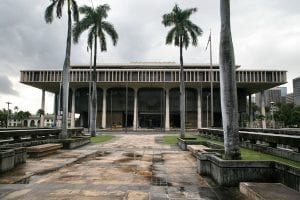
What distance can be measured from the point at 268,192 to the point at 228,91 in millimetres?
3808

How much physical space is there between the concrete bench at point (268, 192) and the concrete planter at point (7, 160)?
7491 mm

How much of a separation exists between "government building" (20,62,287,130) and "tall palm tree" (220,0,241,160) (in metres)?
60.4

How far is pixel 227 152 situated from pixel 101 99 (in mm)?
71822

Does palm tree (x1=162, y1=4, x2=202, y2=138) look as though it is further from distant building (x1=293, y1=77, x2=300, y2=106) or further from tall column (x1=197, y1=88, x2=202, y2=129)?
distant building (x1=293, y1=77, x2=300, y2=106)

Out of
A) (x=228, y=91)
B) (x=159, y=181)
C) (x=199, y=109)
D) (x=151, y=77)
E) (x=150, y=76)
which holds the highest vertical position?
(x=150, y=76)

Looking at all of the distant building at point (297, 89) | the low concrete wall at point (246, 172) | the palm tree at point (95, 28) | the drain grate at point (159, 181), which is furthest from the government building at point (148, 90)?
the distant building at point (297, 89)

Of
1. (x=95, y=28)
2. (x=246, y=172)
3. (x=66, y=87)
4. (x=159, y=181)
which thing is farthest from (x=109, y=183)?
(x=95, y=28)

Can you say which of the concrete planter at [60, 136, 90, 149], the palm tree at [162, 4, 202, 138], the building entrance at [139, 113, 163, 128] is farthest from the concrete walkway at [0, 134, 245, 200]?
the building entrance at [139, 113, 163, 128]

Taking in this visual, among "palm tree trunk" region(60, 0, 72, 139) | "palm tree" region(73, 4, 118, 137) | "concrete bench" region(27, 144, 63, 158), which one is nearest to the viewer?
"concrete bench" region(27, 144, 63, 158)

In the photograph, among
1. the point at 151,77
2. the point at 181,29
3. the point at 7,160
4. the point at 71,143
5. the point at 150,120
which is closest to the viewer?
the point at 7,160

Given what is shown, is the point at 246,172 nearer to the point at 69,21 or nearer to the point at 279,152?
the point at 279,152

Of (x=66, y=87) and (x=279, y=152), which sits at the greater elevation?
(x=66, y=87)

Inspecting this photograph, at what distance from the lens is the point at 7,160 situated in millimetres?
10375

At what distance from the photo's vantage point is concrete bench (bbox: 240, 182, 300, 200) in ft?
19.2
